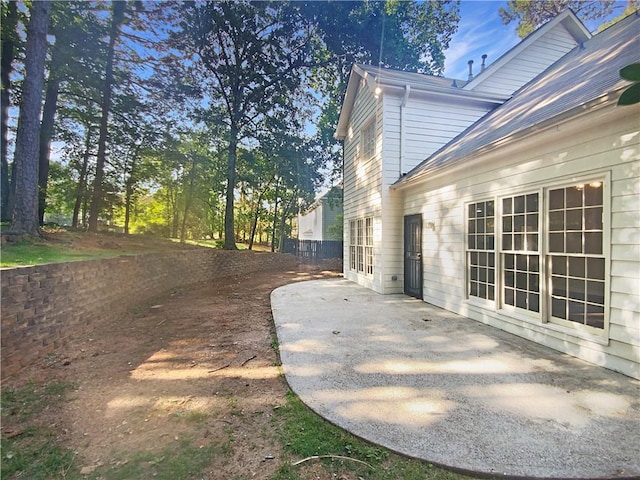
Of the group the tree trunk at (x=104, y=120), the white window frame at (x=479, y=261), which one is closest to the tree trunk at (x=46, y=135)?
the tree trunk at (x=104, y=120)

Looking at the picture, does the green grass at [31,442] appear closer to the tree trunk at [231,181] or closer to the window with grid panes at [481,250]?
the window with grid panes at [481,250]

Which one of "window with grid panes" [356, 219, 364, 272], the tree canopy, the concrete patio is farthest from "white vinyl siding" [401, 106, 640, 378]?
the tree canopy

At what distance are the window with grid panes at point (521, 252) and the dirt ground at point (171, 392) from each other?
11.7 feet

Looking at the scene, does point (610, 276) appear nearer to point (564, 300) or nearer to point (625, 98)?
point (564, 300)

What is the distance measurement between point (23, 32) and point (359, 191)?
404 inches

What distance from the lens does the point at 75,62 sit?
866 centimetres

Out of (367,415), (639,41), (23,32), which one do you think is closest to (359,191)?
(639,41)

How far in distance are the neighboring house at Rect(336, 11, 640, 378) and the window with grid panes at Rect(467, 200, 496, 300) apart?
0.02 meters

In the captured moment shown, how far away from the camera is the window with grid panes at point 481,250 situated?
504 cm

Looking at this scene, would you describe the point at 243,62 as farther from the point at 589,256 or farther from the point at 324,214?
the point at 589,256

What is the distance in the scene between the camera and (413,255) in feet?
24.5

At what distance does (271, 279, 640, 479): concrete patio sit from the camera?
2.02 metres

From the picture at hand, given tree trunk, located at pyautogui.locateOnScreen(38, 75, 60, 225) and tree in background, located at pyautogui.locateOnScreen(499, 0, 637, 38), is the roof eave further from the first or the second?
tree in background, located at pyautogui.locateOnScreen(499, 0, 637, 38)

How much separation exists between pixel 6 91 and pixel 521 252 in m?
12.7
